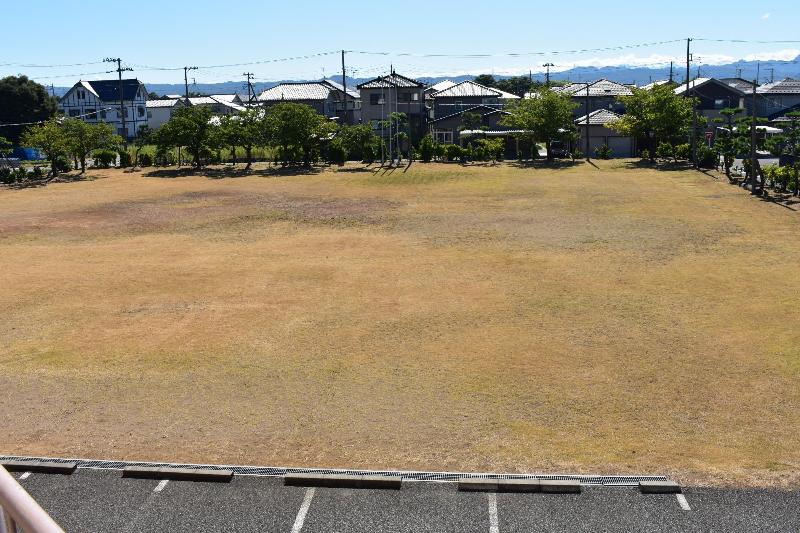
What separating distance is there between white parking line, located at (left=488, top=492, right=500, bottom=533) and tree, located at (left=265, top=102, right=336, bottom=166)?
46.8m

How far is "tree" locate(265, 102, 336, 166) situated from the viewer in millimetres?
53062

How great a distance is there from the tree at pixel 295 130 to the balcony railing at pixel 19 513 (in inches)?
2060

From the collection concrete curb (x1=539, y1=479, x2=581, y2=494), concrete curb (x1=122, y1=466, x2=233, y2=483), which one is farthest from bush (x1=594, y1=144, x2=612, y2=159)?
concrete curb (x1=122, y1=466, x2=233, y2=483)

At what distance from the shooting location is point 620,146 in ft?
198

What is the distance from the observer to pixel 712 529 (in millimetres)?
8570

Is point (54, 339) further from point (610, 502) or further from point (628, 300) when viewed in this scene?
point (628, 300)

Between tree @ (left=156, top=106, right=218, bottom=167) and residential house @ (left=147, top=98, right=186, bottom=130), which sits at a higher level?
residential house @ (left=147, top=98, right=186, bottom=130)

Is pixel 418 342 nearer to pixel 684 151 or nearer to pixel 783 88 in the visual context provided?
pixel 684 151

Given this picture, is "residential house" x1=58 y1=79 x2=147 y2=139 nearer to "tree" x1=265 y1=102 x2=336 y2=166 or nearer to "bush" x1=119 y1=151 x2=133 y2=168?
"bush" x1=119 y1=151 x2=133 y2=168

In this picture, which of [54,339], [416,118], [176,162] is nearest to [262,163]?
[176,162]

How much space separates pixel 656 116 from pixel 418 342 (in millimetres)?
42249

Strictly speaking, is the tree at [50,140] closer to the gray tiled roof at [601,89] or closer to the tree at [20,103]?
the tree at [20,103]

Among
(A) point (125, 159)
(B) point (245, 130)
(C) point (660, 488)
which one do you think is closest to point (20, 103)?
(A) point (125, 159)

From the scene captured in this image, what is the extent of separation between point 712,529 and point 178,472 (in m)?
7.45
